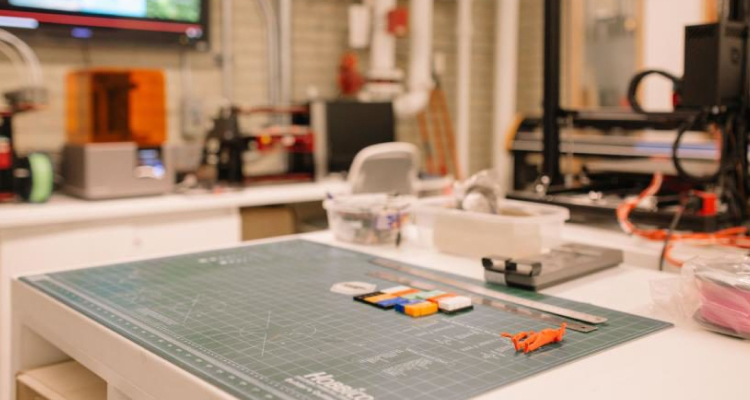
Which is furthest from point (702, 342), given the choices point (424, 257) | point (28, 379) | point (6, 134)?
point (6, 134)

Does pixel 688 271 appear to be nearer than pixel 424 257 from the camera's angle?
Yes

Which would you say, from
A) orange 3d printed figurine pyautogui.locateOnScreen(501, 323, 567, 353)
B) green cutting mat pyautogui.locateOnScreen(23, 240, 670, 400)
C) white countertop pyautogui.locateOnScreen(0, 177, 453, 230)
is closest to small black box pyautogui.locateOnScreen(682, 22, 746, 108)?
green cutting mat pyautogui.locateOnScreen(23, 240, 670, 400)

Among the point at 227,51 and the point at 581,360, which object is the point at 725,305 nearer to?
the point at 581,360

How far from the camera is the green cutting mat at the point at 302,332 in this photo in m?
0.95

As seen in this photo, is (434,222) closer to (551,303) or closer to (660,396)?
(551,303)

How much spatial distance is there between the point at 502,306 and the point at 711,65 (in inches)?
36.5

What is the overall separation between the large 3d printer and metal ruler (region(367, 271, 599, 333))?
0.71 metres

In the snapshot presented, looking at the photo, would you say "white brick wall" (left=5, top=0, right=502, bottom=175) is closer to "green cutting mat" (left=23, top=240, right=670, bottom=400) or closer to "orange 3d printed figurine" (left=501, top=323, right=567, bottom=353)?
"green cutting mat" (left=23, top=240, right=670, bottom=400)

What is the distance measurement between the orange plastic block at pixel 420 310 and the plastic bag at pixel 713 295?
391mm

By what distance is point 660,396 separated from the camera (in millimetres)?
910

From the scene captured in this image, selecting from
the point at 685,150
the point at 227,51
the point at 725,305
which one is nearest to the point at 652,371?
the point at 725,305

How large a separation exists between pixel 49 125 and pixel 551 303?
2.77m

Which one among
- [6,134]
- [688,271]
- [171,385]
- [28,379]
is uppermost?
[6,134]

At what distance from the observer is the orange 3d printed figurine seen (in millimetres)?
1059
